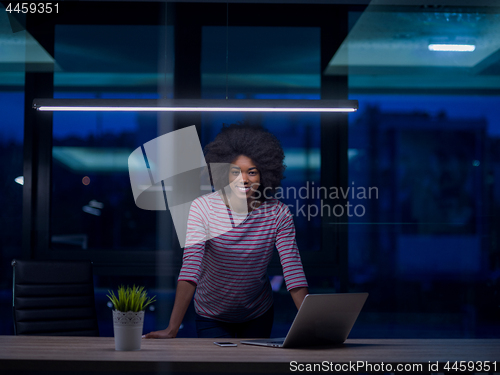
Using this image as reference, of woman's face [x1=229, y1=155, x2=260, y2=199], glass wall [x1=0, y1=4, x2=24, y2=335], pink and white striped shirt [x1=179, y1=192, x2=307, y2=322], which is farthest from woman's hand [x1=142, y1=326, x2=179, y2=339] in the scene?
glass wall [x1=0, y1=4, x2=24, y2=335]

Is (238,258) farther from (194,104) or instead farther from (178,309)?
(194,104)

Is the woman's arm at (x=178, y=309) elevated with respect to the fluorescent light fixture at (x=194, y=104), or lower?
lower

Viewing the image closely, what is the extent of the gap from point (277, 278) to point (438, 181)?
63.2 inches

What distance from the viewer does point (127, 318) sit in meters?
1.84

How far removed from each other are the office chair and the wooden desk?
0.63 metres

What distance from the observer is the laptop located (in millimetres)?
1812

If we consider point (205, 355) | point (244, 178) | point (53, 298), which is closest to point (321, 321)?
point (205, 355)

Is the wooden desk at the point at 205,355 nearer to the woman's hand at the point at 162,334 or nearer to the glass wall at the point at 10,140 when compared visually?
the woman's hand at the point at 162,334

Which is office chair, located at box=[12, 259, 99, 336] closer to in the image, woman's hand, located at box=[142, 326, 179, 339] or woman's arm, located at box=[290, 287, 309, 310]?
woman's hand, located at box=[142, 326, 179, 339]

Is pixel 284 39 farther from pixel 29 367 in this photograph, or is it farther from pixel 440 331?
pixel 29 367

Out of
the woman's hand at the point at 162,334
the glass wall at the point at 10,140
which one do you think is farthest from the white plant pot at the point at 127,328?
the glass wall at the point at 10,140

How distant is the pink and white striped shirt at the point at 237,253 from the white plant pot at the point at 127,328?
612 millimetres

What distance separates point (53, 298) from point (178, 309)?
90 cm

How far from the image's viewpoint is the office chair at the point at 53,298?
2.68 meters
